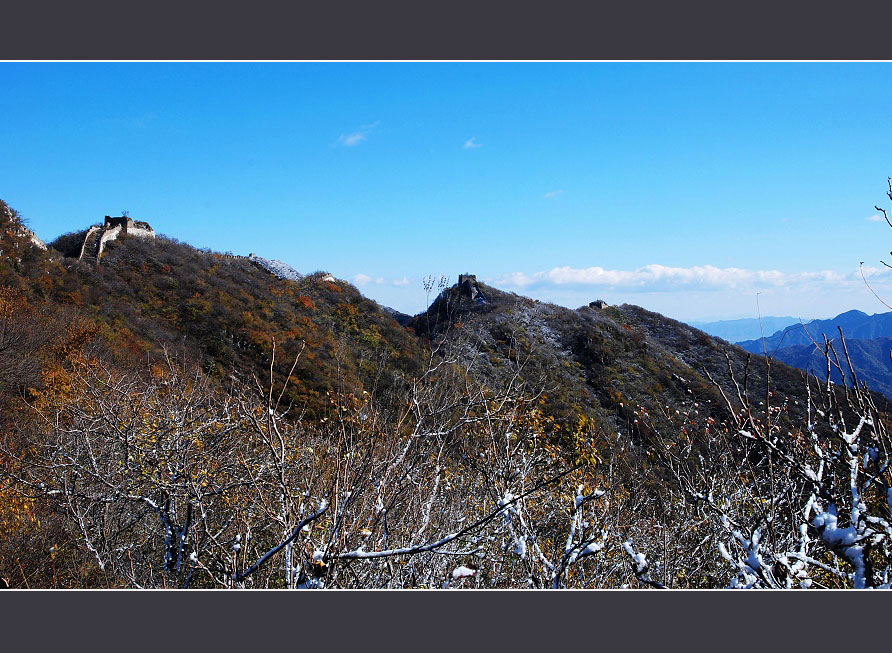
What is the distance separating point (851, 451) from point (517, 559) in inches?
93.8

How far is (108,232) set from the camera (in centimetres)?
2789

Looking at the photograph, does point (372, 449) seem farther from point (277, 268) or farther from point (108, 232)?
point (277, 268)

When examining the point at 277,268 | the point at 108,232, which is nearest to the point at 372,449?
the point at 108,232

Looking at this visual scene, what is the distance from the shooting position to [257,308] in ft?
82.7

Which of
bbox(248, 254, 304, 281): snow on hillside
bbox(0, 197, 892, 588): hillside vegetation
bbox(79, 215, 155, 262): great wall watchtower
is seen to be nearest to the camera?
bbox(0, 197, 892, 588): hillside vegetation

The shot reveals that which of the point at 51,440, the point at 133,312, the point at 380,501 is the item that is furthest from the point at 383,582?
the point at 133,312

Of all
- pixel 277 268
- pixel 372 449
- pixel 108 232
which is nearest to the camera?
pixel 372 449

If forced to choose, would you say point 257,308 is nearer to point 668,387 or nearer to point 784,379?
point 668,387

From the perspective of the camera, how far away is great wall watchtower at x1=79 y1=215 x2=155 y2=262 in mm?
26062

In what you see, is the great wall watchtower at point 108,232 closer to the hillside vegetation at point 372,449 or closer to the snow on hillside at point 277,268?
the hillside vegetation at point 372,449

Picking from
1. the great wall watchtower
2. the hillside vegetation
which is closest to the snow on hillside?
the hillside vegetation

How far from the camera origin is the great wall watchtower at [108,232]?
26.1m

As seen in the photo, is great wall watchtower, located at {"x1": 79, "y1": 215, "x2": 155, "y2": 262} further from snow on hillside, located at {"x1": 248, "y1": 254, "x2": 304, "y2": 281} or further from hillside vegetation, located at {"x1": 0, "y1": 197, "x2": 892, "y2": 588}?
snow on hillside, located at {"x1": 248, "y1": 254, "x2": 304, "y2": 281}

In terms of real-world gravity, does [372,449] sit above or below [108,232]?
below
